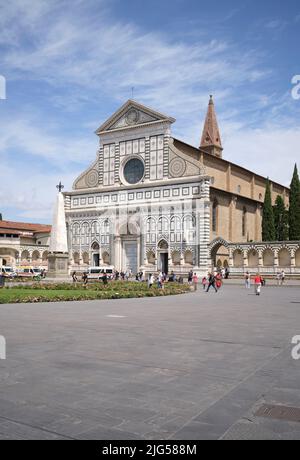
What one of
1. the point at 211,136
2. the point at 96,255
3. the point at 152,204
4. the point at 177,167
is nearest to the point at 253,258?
the point at 152,204

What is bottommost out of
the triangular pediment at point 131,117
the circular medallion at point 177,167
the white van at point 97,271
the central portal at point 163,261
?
the white van at point 97,271

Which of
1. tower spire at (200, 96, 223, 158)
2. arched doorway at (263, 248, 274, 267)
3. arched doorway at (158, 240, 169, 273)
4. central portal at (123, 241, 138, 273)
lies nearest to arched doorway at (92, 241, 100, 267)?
central portal at (123, 241, 138, 273)

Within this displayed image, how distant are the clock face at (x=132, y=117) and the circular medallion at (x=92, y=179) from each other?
7679 millimetres

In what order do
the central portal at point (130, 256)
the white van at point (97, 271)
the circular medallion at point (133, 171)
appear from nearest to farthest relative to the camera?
the white van at point (97, 271)
the central portal at point (130, 256)
the circular medallion at point (133, 171)

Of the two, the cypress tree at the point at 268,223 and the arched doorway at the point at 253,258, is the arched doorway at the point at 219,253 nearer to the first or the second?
the arched doorway at the point at 253,258

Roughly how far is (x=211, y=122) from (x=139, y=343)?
66.1 meters

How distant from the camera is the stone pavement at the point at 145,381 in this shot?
459 cm

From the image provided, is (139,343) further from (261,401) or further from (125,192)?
(125,192)

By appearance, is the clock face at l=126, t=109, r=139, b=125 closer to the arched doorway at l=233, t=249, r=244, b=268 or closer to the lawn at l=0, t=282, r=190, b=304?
the arched doorway at l=233, t=249, r=244, b=268

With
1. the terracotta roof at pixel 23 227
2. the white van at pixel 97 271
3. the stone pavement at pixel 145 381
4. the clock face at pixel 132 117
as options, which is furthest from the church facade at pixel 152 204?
the stone pavement at pixel 145 381

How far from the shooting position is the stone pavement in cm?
459

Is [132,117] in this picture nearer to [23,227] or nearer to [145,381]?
[23,227]

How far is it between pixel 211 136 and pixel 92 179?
21.2m

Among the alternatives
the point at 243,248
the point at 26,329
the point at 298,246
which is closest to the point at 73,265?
the point at 243,248
